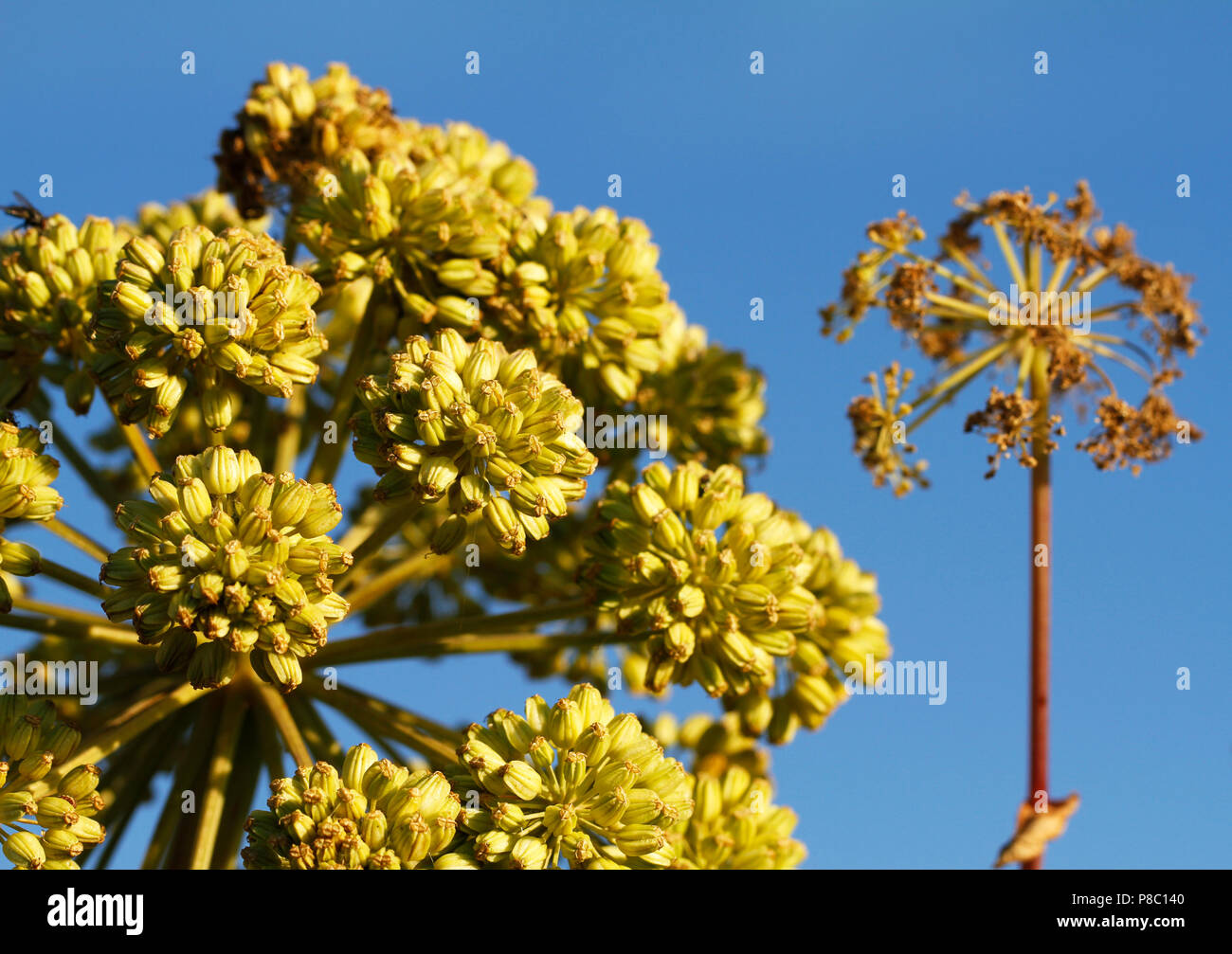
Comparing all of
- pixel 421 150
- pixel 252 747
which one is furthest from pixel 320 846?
pixel 421 150

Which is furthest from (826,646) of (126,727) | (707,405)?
(126,727)

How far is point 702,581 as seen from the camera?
9578 mm

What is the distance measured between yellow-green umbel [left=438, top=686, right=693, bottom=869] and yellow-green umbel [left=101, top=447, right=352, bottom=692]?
54.5 inches

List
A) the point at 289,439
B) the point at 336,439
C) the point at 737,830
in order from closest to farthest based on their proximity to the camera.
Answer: the point at 336,439 → the point at 737,830 → the point at 289,439

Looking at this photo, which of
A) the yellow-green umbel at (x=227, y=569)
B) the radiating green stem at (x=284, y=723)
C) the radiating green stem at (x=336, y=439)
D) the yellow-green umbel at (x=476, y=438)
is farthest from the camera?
the radiating green stem at (x=336, y=439)

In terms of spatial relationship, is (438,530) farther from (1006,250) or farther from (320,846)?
(1006,250)

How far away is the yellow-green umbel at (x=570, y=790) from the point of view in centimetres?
811

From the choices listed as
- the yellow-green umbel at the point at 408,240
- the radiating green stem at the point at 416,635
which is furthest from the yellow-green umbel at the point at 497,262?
the radiating green stem at the point at 416,635

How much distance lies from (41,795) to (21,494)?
6.38 feet

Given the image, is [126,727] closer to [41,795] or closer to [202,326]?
[41,795]

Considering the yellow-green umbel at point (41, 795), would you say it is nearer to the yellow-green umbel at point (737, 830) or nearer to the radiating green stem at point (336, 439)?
the radiating green stem at point (336, 439)

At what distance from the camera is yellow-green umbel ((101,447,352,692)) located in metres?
7.73

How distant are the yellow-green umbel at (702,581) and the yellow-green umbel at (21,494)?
12.7 ft

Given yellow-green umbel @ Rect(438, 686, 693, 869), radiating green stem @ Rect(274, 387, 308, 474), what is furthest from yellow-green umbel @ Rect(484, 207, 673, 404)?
yellow-green umbel @ Rect(438, 686, 693, 869)
